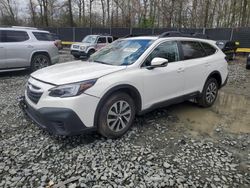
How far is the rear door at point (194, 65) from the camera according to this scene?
14.1 ft

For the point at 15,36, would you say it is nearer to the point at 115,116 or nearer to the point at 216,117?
the point at 115,116

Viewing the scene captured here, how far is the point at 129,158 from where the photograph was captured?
3002mm

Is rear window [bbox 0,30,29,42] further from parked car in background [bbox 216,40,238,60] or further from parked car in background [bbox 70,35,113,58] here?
parked car in background [bbox 216,40,238,60]

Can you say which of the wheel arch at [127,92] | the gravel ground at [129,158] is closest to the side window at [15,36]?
the gravel ground at [129,158]

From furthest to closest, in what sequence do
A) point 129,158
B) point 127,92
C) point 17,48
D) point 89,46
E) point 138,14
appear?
point 138,14 → point 89,46 → point 17,48 → point 127,92 → point 129,158

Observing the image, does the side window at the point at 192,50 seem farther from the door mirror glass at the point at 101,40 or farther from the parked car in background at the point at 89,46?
the door mirror glass at the point at 101,40

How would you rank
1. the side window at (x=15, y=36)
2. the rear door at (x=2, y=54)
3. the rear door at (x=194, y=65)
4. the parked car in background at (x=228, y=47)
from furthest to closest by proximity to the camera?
the parked car in background at (x=228, y=47) < the side window at (x=15, y=36) < the rear door at (x=2, y=54) < the rear door at (x=194, y=65)

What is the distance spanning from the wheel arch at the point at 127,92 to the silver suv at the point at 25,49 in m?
5.79

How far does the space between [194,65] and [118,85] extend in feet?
6.41

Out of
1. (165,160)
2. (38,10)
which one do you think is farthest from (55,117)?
(38,10)

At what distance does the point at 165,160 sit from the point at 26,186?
Result: 69.0 inches

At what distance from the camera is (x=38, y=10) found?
33.9m

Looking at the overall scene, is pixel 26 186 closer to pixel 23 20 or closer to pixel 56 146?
pixel 56 146

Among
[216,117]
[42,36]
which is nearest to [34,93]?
[216,117]
